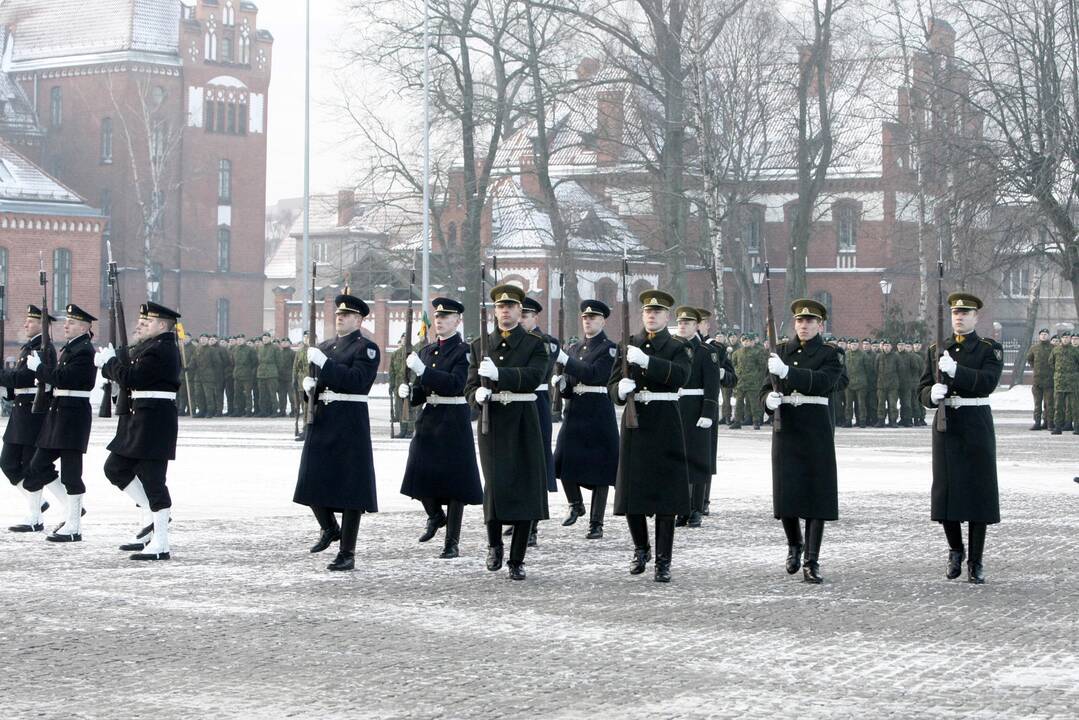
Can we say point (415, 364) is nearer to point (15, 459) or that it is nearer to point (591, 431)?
point (591, 431)

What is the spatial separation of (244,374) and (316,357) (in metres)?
25.9

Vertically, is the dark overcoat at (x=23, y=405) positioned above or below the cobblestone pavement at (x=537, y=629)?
above

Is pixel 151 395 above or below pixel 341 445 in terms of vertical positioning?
above

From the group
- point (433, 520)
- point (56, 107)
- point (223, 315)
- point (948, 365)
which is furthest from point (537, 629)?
point (56, 107)

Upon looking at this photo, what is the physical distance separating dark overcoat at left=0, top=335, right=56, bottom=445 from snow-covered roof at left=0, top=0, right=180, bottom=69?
6617 cm

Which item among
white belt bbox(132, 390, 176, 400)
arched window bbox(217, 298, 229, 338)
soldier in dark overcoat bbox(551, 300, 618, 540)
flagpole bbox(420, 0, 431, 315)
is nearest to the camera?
white belt bbox(132, 390, 176, 400)

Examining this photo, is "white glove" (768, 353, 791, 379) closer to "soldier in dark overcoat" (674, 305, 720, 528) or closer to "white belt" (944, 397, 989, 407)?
"white belt" (944, 397, 989, 407)

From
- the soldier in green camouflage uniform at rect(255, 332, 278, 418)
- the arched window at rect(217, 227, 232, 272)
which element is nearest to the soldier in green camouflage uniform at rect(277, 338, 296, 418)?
the soldier in green camouflage uniform at rect(255, 332, 278, 418)

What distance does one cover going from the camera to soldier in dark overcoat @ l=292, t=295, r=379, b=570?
12258 millimetres

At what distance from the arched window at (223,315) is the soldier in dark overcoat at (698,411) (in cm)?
6622

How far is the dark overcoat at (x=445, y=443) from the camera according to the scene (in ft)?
41.8

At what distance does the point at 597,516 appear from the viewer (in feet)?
47.5

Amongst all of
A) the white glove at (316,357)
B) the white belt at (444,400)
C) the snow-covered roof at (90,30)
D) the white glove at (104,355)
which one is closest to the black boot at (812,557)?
the white belt at (444,400)

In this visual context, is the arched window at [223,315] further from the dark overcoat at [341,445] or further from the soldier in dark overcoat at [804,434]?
the soldier in dark overcoat at [804,434]
